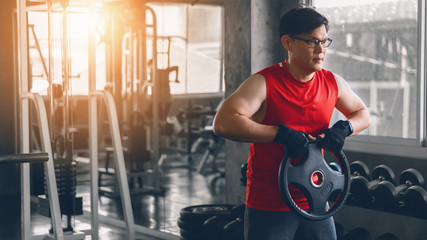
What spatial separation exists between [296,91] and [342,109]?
243mm

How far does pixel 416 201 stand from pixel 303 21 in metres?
1.32

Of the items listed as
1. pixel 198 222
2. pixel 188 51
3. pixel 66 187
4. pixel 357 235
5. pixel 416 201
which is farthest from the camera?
pixel 188 51

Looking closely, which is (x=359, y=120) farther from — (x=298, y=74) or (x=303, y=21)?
(x=303, y=21)

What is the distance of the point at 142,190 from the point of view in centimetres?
566

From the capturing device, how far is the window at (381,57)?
Answer: 3188mm

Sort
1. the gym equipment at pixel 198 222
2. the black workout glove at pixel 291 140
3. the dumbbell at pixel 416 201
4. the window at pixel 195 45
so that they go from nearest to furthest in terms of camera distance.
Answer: the black workout glove at pixel 291 140, the dumbbell at pixel 416 201, the gym equipment at pixel 198 222, the window at pixel 195 45

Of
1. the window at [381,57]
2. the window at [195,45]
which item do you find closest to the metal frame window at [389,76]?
the window at [381,57]

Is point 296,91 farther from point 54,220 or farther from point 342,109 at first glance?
point 54,220

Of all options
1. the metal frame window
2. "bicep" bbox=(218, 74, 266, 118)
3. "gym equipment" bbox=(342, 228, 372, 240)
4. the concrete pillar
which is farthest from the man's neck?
the concrete pillar

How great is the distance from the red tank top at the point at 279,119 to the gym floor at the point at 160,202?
7.05 feet

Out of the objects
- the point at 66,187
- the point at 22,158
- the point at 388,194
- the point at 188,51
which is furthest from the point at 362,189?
the point at 188,51

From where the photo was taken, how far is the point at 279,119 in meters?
1.62

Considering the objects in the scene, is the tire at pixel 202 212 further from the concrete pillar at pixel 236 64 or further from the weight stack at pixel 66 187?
the weight stack at pixel 66 187

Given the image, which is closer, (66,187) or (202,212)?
(202,212)
